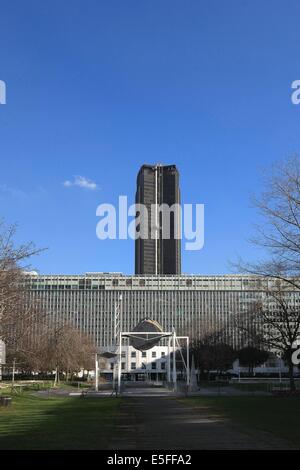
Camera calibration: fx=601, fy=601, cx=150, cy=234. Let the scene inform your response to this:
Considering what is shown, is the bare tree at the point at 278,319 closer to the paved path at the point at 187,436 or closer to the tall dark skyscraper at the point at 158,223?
the paved path at the point at 187,436

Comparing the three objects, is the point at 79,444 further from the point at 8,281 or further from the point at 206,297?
the point at 206,297

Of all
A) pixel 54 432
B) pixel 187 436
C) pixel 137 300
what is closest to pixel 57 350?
pixel 54 432

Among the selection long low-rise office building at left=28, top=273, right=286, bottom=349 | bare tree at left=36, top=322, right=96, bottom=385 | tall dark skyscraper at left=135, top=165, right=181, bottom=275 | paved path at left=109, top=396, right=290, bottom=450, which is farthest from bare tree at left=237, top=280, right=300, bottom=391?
long low-rise office building at left=28, top=273, right=286, bottom=349

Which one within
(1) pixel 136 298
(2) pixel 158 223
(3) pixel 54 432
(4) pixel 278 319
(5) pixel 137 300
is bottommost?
(3) pixel 54 432

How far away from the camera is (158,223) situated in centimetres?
9294

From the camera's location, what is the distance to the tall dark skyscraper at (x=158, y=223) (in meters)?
92.8

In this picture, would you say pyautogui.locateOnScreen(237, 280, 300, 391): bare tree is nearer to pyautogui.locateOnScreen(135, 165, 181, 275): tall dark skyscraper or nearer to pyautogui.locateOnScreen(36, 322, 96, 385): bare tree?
pyautogui.locateOnScreen(36, 322, 96, 385): bare tree

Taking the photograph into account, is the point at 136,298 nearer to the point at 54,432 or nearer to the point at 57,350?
the point at 57,350

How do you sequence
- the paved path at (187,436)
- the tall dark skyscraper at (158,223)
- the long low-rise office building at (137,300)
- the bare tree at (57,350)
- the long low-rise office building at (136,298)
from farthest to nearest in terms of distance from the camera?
the long low-rise office building at (136,298)
the long low-rise office building at (137,300)
the tall dark skyscraper at (158,223)
the bare tree at (57,350)
the paved path at (187,436)

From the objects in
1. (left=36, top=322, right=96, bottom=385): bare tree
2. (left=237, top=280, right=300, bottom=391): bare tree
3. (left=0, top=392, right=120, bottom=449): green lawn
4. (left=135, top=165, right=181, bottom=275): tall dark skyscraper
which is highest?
(left=135, top=165, right=181, bottom=275): tall dark skyscraper

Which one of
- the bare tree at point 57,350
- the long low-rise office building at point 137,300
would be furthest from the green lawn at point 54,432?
the long low-rise office building at point 137,300

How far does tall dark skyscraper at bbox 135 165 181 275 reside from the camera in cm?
9281
